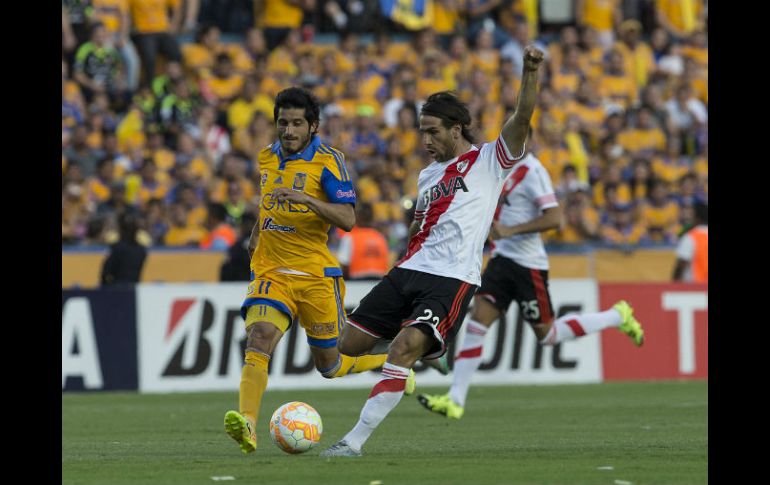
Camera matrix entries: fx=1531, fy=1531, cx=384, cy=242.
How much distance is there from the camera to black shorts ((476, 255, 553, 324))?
14.4 metres

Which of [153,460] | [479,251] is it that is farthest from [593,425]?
[153,460]

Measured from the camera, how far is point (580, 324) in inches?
600

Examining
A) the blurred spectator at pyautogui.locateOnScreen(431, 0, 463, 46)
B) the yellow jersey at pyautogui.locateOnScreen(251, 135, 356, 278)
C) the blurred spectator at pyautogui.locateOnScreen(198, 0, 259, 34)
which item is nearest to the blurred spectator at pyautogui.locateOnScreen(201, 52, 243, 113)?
the blurred spectator at pyautogui.locateOnScreen(198, 0, 259, 34)

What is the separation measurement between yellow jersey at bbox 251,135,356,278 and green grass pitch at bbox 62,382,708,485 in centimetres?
137

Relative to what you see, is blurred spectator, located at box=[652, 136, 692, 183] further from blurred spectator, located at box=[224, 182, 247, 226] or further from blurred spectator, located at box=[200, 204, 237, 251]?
blurred spectator, located at box=[200, 204, 237, 251]

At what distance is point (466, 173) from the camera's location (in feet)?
34.4

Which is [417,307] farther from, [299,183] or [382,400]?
[299,183]

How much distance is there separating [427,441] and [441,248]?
189 centimetres

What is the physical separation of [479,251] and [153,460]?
2.61m

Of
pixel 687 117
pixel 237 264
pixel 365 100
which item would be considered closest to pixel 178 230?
pixel 237 264
